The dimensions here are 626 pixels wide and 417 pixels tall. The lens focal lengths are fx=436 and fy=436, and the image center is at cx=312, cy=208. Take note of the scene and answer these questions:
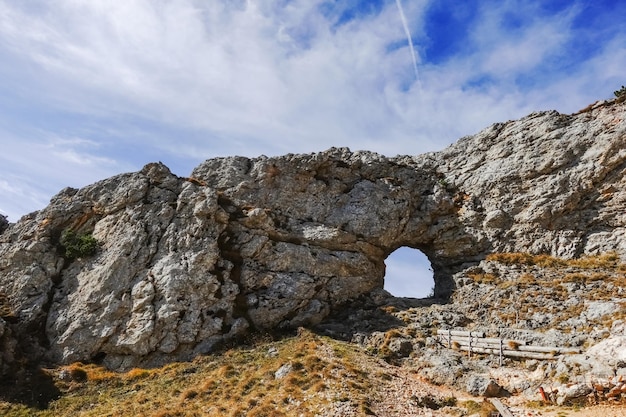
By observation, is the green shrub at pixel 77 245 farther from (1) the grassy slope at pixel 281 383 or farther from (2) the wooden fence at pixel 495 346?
(2) the wooden fence at pixel 495 346

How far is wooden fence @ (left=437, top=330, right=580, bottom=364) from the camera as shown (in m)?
25.8

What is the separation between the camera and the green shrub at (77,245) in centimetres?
3869

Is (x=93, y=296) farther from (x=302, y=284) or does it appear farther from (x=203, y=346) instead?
(x=302, y=284)

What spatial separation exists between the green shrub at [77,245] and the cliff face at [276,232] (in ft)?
1.72

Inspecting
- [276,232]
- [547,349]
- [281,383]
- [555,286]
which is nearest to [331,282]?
[276,232]

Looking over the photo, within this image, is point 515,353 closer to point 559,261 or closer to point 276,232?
point 559,261

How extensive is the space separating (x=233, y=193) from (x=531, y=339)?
2989cm

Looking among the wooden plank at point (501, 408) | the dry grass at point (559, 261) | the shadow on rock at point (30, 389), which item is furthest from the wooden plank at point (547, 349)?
the shadow on rock at point (30, 389)

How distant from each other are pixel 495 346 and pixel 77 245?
115ft

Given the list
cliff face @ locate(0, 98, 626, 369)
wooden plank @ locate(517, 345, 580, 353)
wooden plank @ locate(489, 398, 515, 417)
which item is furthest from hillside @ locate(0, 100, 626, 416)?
wooden plank @ locate(489, 398, 515, 417)

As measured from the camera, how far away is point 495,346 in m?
27.8

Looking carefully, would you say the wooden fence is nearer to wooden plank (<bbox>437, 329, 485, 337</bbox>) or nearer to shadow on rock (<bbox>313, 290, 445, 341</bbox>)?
wooden plank (<bbox>437, 329, 485, 337</bbox>)

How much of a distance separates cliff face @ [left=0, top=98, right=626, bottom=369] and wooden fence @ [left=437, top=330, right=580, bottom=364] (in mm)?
8790

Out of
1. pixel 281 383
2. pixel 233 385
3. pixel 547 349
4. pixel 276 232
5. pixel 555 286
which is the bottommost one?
pixel 233 385
